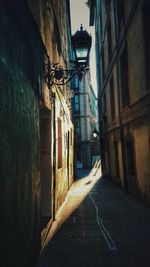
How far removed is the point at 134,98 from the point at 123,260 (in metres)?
5.87

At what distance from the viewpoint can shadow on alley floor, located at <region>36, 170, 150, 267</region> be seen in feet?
12.2

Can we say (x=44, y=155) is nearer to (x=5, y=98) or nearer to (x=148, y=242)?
(x=148, y=242)

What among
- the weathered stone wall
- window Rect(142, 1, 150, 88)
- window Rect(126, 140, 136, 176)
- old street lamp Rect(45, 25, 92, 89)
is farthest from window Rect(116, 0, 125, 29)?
the weathered stone wall

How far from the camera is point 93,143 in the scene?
112 ft

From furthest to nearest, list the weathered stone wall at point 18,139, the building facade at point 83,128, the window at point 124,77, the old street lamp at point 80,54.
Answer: the building facade at point 83,128 < the window at point 124,77 < the old street lamp at point 80,54 < the weathered stone wall at point 18,139

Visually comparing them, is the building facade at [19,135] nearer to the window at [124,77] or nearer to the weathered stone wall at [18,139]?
the weathered stone wall at [18,139]

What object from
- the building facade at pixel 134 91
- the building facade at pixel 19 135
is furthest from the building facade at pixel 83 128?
the building facade at pixel 19 135

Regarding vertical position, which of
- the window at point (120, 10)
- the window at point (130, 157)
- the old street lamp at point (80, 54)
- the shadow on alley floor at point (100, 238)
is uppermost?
the window at point (120, 10)

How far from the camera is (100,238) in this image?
4684 millimetres

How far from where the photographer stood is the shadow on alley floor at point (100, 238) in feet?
12.2

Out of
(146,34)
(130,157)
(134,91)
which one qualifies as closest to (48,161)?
(134,91)

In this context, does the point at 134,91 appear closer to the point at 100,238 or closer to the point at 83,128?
the point at 100,238

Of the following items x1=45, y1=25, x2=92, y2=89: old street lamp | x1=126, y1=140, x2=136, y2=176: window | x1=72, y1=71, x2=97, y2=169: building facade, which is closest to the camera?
x1=45, y1=25, x2=92, y2=89: old street lamp

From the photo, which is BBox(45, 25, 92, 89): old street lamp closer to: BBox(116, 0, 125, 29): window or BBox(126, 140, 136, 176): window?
BBox(126, 140, 136, 176): window
